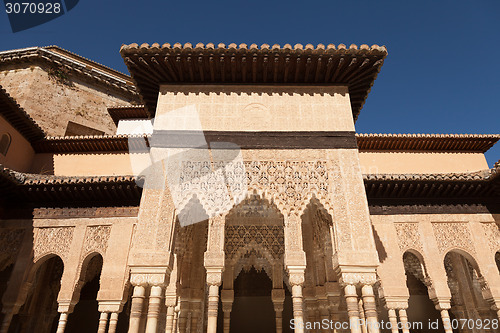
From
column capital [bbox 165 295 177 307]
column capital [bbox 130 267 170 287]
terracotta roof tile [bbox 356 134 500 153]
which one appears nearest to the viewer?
column capital [bbox 130 267 170 287]

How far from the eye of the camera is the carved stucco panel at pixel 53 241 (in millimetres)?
7730

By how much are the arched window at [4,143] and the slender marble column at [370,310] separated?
10712 millimetres

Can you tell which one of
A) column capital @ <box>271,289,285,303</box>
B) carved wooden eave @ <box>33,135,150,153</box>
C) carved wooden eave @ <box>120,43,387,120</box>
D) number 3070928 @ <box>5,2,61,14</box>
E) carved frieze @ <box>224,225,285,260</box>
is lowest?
column capital @ <box>271,289,285,303</box>

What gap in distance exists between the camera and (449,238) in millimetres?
8039

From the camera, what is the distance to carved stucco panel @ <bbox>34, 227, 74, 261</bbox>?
7.73m

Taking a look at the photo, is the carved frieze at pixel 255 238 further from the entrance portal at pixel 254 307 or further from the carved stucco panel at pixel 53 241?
the carved stucco panel at pixel 53 241

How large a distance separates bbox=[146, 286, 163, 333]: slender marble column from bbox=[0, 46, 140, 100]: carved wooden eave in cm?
1359

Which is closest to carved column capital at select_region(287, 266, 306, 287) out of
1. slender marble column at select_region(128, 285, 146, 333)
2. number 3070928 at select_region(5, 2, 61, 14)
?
slender marble column at select_region(128, 285, 146, 333)

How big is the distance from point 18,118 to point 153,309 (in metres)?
8.42

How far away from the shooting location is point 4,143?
10195 millimetres

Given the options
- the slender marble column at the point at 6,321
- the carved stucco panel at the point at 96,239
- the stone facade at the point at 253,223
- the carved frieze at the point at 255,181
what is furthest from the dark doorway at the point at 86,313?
the carved frieze at the point at 255,181

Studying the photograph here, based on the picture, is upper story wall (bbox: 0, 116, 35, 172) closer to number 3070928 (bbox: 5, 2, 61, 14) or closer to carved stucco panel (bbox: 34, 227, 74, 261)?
number 3070928 (bbox: 5, 2, 61, 14)

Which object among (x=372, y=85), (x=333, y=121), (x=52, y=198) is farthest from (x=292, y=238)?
(x=52, y=198)

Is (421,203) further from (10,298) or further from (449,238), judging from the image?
(10,298)
